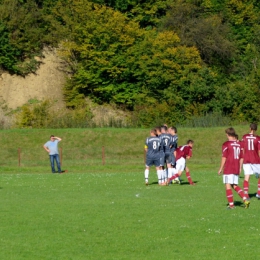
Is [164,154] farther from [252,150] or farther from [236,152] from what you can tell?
[236,152]

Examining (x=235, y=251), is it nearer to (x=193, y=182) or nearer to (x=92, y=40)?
(x=193, y=182)

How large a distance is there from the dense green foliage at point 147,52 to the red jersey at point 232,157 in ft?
166

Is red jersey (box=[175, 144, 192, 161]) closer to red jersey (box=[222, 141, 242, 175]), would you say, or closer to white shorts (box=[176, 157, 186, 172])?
white shorts (box=[176, 157, 186, 172])

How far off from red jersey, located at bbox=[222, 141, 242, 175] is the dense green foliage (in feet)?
166

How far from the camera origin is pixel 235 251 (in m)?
14.4

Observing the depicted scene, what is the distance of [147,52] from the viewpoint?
262 feet

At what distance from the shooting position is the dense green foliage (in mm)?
75188

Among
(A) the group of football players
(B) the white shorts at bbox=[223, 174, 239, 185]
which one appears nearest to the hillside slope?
(A) the group of football players

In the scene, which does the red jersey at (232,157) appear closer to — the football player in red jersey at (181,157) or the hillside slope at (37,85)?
the football player in red jersey at (181,157)

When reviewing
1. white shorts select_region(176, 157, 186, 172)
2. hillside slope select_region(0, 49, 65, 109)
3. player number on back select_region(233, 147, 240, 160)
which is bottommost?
white shorts select_region(176, 157, 186, 172)

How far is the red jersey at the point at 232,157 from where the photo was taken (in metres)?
20.2

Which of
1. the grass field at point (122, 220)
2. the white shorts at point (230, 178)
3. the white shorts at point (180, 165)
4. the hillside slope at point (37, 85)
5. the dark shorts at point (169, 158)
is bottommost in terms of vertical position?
the grass field at point (122, 220)

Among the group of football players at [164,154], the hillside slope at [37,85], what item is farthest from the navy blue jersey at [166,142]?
the hillside slope at [37,85]

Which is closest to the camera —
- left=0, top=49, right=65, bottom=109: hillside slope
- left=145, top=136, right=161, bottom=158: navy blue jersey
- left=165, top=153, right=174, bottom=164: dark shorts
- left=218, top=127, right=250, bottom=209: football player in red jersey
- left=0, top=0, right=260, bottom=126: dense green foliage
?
left=218, top=127, right=250, bottom=209: football player in red jersey
